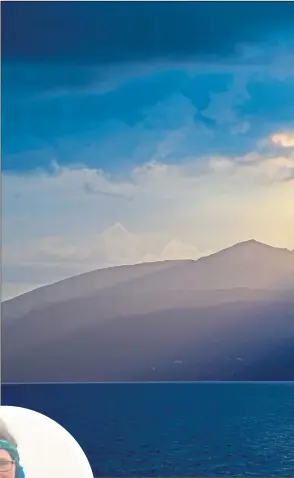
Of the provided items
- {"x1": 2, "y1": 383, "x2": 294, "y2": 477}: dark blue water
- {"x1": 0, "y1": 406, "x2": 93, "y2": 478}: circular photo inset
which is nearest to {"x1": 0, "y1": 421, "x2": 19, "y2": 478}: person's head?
{"x1": 0, "y1": 406, "x2": 93, "y2": 478}: circular photo inset

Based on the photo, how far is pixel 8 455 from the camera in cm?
155

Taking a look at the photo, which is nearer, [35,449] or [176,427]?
[35,449]

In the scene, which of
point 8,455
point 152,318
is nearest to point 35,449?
point 8,455

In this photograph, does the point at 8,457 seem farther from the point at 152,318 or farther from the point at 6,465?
the point at 152,318

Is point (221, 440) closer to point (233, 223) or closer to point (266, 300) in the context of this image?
point (266, 300)

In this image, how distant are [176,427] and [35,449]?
2.06 metres

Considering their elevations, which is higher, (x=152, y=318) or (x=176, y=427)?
(x=152, y=318)

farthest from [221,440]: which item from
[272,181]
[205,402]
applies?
[272,181]

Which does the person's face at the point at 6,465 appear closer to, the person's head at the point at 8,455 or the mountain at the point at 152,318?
the person's head at the point at 8,455

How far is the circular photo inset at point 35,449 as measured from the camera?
1.57 meters

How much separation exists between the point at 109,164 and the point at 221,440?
4.93ft

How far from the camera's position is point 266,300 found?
362 centimetres

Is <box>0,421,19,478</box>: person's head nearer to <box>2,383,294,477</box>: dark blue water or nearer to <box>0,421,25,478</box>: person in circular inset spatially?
<box>0,421,25,478</box>: person in circular inset

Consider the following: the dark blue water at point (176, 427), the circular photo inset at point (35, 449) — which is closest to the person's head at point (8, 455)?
the circular photo inset at point (35, 449)
